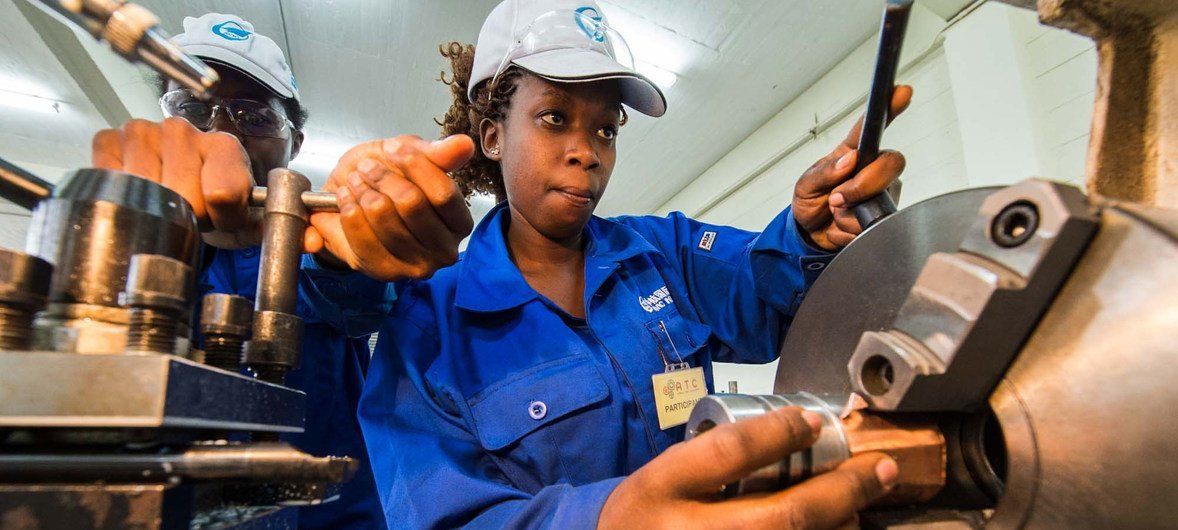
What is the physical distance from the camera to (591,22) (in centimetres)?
111

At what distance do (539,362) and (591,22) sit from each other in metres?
0.69

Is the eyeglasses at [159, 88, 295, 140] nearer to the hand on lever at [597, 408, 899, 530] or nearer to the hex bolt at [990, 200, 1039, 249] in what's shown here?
the hand on lever at [597, 408, 899, 530]

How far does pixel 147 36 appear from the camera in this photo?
14.1 inches

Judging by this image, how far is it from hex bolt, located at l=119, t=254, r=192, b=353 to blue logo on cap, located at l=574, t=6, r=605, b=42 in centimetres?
87

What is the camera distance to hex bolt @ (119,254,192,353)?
1.16ft

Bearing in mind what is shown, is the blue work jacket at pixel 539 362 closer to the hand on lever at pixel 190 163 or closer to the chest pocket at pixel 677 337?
the chest pocket at pixel 677 337

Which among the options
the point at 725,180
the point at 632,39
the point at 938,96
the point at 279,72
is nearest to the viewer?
the point at 279,72

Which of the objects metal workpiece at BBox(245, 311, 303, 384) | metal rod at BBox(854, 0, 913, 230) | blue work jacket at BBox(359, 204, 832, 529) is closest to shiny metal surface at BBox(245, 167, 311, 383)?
metal workpiece at BBox(245, 311, 303, 384)

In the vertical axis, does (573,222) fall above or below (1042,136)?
below

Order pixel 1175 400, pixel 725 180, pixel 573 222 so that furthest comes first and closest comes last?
1. pixel 725 180
2. pixel 573 222
3. pixel 1175 400

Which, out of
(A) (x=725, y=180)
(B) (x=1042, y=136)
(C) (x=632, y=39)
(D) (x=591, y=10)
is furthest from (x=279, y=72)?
(A) (x=725, y=180)

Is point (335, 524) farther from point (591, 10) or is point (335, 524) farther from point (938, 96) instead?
point (938, 96)

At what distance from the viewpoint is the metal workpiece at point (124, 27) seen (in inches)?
13.7

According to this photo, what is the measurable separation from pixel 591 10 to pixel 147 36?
93cm
